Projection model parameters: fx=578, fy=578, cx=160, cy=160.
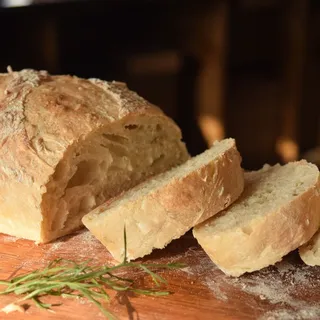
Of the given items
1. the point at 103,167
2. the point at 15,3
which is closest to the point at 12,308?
the point at 103,167

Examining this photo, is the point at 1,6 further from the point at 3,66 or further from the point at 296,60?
the point at 296,60

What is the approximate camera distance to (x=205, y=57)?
596 centimetres

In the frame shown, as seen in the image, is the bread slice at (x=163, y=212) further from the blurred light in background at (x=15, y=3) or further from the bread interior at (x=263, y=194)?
the blurred light in background at (x=15, y=3)

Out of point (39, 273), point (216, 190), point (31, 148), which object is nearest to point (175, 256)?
point (216, 190)

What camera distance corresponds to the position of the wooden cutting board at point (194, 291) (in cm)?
192

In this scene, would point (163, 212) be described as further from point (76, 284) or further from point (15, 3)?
point (15, 3)

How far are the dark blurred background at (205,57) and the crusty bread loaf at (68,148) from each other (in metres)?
2.72

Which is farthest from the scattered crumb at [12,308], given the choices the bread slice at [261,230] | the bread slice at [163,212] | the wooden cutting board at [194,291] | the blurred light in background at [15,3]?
the blurred light in background at [15,3]

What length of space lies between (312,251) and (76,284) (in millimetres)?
891

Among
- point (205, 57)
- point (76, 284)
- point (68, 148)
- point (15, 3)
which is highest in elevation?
point (15, 3)

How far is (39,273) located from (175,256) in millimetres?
562

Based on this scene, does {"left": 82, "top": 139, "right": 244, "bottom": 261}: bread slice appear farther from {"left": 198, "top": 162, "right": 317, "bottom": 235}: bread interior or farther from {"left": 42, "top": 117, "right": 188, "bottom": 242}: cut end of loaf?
{"left": 42, "top": 117, "right": 188, "bottom": 242}: cut end of loaf

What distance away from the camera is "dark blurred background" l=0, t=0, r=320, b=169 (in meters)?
5.43

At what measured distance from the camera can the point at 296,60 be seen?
6.04m
